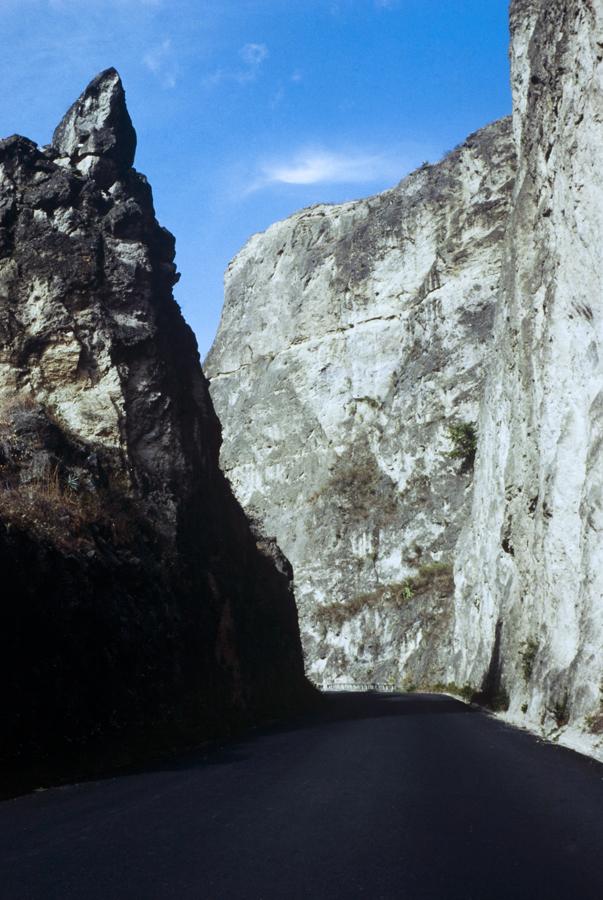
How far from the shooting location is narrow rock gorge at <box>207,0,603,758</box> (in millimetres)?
20188

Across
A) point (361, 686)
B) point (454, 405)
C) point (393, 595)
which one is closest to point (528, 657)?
point (361, 686)

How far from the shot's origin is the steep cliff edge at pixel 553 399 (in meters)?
16.7

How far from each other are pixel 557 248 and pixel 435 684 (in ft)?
101

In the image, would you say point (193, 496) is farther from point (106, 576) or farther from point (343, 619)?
point (343, 619)

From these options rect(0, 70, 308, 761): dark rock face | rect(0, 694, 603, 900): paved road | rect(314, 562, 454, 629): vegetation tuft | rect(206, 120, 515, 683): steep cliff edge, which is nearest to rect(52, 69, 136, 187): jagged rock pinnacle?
rect(0, 70, 308, 761): dark rock face

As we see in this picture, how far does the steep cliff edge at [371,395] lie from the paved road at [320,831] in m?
41.2

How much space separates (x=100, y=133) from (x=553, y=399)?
48.0 feet

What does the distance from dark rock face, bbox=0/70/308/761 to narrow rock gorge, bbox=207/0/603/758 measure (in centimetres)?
693

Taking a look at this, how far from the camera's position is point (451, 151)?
2960 inches

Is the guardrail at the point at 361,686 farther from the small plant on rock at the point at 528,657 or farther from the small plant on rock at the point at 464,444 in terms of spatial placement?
the small plant on rock at the point at 528,657

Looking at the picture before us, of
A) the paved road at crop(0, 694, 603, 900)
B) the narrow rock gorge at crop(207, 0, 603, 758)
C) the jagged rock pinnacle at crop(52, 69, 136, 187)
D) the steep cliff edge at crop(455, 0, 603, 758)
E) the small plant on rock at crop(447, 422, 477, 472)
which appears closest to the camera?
the paved road at crop(0, 694, 603, 900)

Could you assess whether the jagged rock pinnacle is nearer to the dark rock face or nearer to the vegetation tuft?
the dark rock face

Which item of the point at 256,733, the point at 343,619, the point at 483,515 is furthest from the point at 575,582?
the point at 343,619

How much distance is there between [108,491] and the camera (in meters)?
18.0
